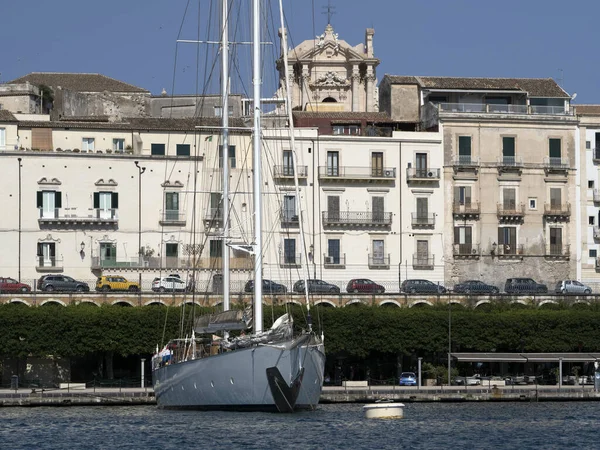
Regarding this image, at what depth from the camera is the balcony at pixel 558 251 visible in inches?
3952

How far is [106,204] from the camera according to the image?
95438 millimetres

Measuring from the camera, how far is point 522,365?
286ft

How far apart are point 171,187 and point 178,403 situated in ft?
103

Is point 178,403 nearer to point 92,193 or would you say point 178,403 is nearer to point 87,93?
point 92,193

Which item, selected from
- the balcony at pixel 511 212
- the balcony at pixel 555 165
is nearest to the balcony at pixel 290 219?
the balcony at pixel 511 212

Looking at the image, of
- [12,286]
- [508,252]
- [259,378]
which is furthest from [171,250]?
[259,378]

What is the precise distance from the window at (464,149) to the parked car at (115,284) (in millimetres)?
22028

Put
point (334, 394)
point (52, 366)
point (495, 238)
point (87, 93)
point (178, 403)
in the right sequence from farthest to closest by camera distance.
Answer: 1. point (87, 93)
2. point (495, 238)
3. point (52, 366)
4. point (334, 394)
5. point (178, 403)

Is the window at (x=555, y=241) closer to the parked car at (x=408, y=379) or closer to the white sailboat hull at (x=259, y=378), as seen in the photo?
the parked car at (x=408, y=379)

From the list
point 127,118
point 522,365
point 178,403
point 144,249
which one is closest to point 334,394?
point 178,403

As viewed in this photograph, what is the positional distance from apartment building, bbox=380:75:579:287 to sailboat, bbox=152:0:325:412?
3473 cm

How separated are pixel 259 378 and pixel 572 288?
39.0 meters

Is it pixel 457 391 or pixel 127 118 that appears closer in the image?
pixel 457 391

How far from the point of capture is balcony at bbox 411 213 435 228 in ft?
324
